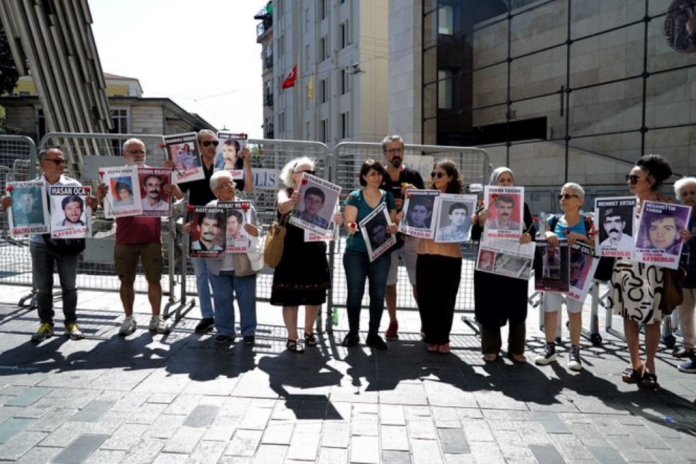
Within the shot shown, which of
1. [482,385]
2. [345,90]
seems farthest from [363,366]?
[345,90]

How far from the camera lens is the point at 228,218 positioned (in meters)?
5.51

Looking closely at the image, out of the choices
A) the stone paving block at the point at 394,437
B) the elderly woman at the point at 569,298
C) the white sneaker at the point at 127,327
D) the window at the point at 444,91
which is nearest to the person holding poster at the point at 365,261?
the elderly woman at the point at 569,298

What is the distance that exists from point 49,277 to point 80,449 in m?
2.85

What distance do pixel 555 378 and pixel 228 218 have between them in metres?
3.38

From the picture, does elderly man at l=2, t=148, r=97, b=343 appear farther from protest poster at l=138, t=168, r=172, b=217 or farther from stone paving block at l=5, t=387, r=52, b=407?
stone paving block at l=5, t=387, r=52, b=407

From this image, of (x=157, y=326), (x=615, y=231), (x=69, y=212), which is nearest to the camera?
(x=615, y=231)

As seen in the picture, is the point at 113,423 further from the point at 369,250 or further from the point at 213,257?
the point at 369,250

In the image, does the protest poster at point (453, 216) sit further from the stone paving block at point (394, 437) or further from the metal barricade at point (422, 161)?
the stone paving block at point (394, 437)

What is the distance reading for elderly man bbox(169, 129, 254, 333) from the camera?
587 cm

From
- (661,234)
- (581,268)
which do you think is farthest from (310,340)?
(661,234)

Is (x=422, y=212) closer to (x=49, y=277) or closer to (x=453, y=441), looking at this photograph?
(x=453, y=441)

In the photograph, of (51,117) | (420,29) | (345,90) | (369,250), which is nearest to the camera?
(369,250)

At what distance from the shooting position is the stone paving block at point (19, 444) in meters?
3.32

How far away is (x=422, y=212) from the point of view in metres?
5.43
